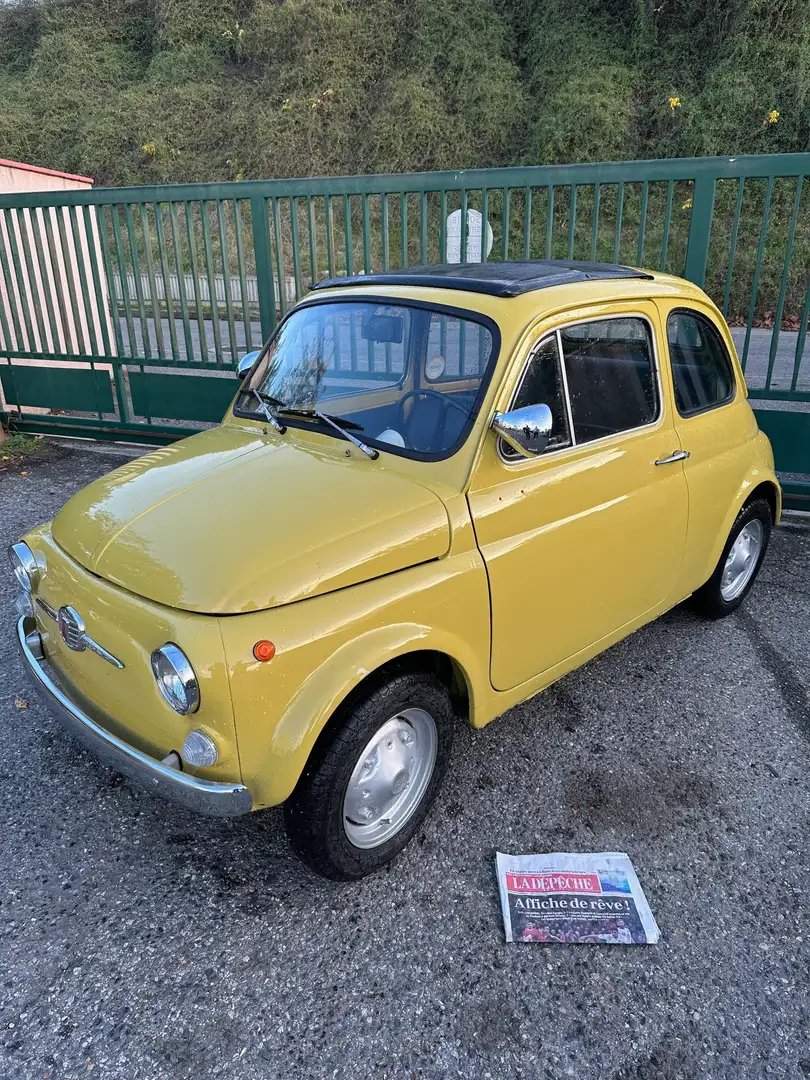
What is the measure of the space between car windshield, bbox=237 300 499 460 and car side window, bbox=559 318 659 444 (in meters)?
0.44

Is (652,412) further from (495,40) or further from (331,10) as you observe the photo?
(331,10)

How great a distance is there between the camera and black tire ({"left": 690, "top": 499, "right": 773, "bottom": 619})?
4062 mm

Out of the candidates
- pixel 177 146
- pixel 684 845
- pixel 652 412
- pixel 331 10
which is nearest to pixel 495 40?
pixel 331 10

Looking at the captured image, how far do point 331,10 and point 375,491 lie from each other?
2879 centimetres

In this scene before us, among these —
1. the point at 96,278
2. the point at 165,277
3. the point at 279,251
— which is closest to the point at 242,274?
the point at 279,251

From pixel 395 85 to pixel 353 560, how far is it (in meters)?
26.0

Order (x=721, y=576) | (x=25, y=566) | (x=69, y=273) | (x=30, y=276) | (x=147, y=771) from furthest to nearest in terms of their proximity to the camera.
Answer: (x=30, y=276), (x=69, y=273), (x=721, y=576), (x=25, y=566), (x=147, y=771)

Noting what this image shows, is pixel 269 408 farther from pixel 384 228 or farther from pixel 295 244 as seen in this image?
pixel 384 228

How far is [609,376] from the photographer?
3.14 metres

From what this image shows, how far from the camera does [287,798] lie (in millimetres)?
2252

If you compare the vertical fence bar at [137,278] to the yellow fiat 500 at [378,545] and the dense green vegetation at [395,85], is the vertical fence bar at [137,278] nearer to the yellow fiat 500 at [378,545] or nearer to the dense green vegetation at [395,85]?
A: the yellow fiat 500 at [378,545]

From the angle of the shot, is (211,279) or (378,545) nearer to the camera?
(378,545)

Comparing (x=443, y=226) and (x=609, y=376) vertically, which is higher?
(x=443, y=226)

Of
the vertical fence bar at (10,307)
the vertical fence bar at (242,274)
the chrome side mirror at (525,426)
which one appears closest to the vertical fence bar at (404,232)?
the vertical fence bar at (242,274)
